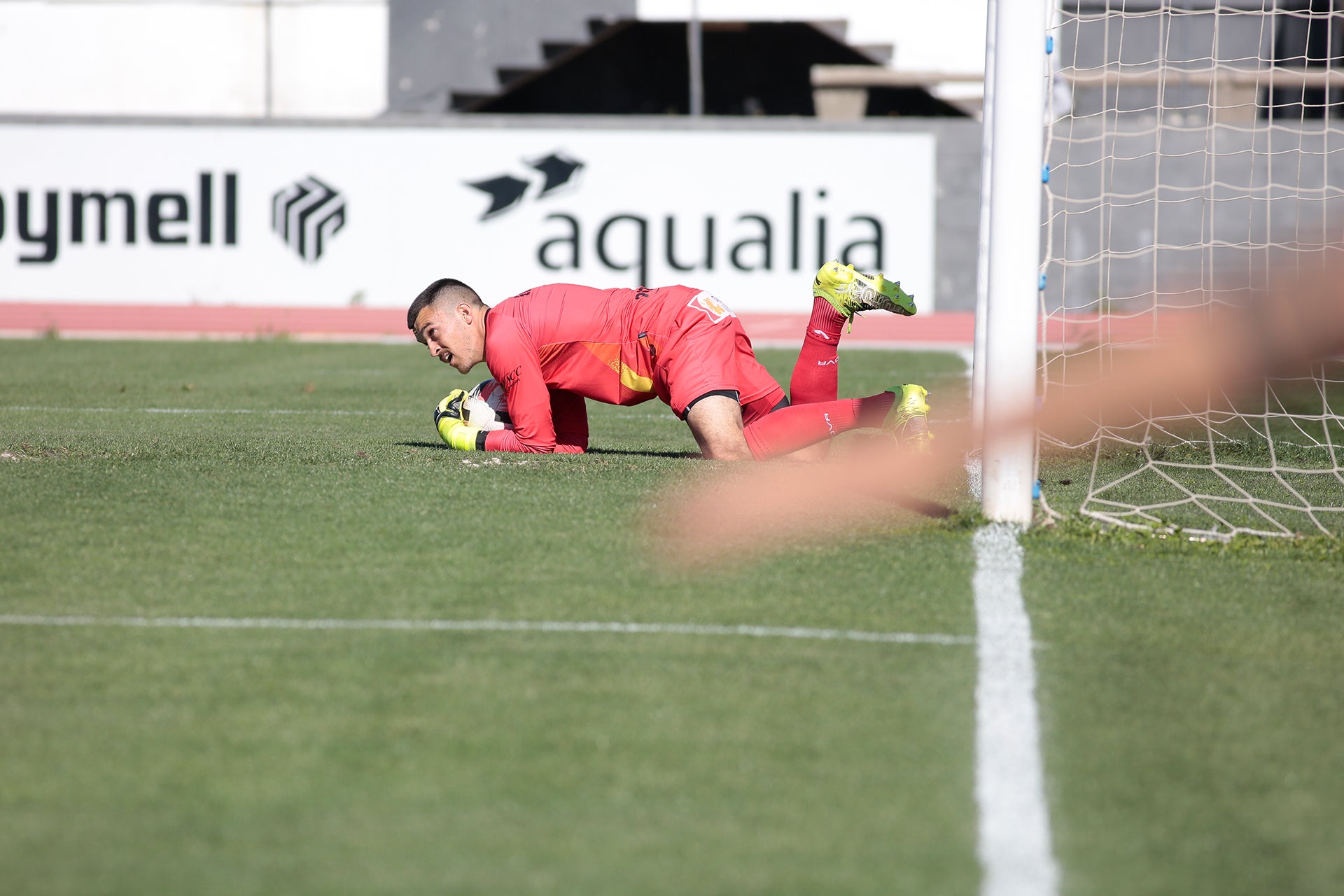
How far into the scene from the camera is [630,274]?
16.7 m

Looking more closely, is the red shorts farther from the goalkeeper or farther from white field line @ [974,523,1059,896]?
white field line @ [974,523,1059,896]

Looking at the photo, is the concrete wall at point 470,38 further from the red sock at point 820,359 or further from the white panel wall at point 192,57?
the red sock at point 820,359

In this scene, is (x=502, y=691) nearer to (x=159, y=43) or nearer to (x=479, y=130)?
(x=479, y=130)

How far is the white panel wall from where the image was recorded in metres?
20.9

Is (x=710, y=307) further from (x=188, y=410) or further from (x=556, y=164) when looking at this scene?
(x=556, y=164)

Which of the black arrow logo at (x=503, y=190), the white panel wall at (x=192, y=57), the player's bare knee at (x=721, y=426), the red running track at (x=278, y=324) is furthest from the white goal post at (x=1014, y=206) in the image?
the white panel wall at (x=192, y=57)

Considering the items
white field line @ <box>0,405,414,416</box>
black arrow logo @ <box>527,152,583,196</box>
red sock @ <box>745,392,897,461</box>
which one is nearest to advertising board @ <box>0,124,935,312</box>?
black arrow logo @ <box>527,152,583,196</box>

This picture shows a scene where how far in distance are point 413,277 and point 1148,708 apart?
14936 millimetres

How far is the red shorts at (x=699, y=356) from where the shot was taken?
580 centimetres

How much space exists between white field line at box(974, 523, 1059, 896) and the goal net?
137 centimetres

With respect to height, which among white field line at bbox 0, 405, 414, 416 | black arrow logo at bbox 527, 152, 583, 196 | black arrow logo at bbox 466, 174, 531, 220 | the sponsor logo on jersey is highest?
black arrow logo at bbox 527, 152, 583, 196

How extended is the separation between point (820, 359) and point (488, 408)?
1545 mm

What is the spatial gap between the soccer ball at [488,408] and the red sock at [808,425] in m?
1.15

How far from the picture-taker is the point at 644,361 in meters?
5.95
